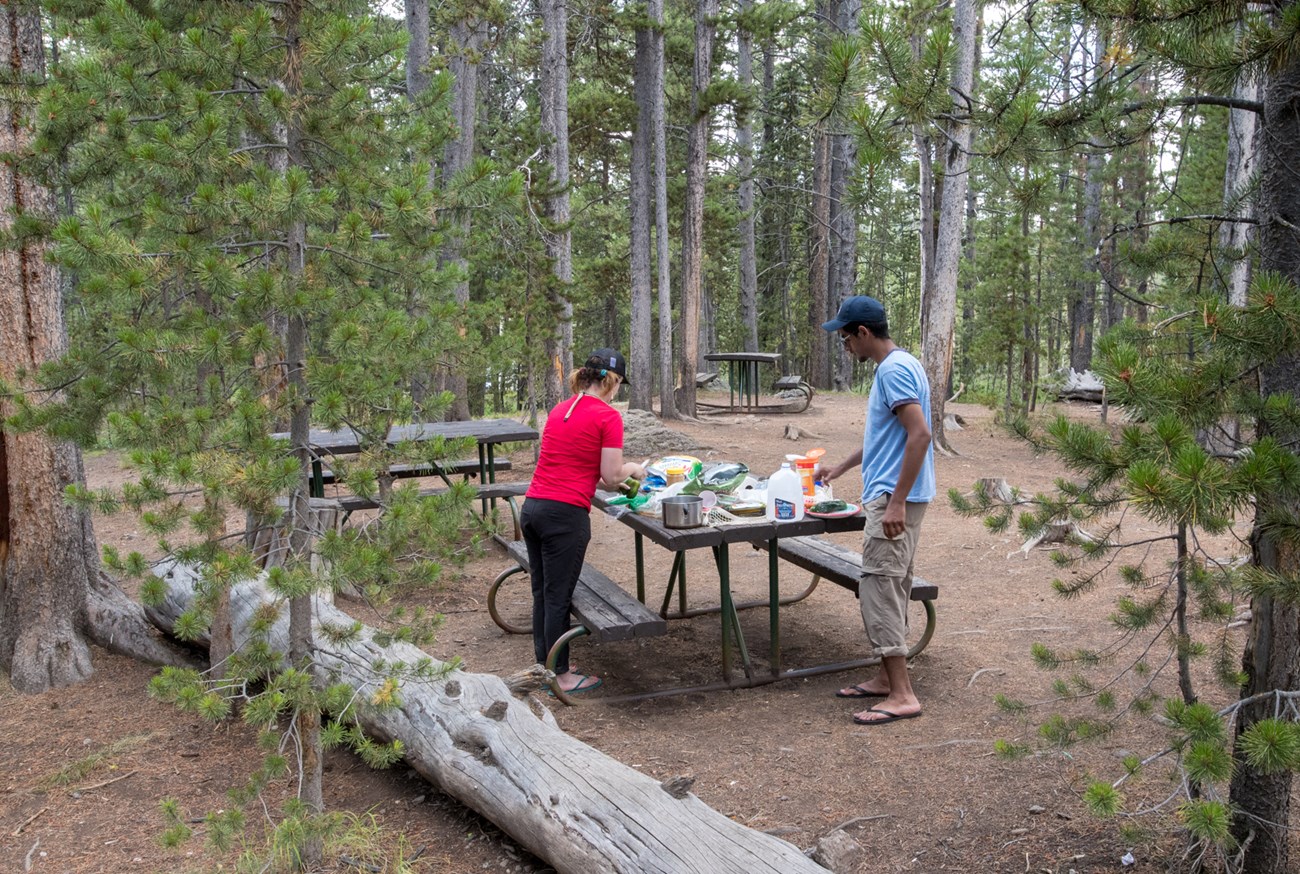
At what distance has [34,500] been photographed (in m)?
5.00

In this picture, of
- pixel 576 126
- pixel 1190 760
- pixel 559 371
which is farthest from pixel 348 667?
pixel 576 126

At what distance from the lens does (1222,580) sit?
8.91ft

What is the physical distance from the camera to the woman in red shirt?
4.71 m

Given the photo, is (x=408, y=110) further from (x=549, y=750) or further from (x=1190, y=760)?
(x=1190, y=760)

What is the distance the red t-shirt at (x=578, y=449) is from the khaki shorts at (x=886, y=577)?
1326 millimetres

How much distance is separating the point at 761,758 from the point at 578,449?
5.58ft

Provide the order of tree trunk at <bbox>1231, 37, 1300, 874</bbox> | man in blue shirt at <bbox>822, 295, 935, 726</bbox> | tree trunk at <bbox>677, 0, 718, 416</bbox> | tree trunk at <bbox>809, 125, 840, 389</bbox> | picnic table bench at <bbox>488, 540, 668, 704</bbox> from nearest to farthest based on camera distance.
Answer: tree trunk at <bbox>1231, 37, 1300, 874</bbox> < man in blue shirt at <bbox>822, 295, 935, 726</bbox> < picnic table bench at <bbox>488, 540, 668, 704</bbox> < tree trunk at <bbox>677, 0, 718, 416</bbox> < tree trunk at <bbox>809, 125, 840, 389</bbox>

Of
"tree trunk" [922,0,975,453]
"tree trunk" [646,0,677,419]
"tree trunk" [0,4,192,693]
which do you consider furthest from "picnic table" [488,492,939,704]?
"tree trunk" [646,0,677,419]

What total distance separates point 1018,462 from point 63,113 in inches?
442

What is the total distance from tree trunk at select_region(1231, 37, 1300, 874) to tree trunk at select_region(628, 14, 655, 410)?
1271 cm

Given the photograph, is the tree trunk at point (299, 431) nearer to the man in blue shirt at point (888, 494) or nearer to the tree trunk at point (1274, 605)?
the man in blue shirt at point (888, 494)

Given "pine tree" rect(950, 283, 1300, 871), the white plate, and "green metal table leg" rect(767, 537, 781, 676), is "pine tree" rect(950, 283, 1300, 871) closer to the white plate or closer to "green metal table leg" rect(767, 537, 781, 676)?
the white plate

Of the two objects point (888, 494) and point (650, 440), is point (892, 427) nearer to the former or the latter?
point (888, 494)

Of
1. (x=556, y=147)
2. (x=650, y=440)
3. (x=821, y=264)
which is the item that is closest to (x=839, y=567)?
(x=650, y=440)
